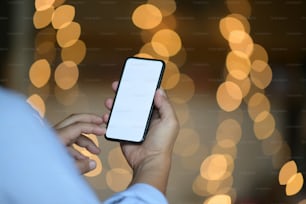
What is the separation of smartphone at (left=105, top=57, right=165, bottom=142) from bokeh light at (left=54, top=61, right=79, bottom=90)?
1.12 m

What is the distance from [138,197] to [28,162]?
11cm

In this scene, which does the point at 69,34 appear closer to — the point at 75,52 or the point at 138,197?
the point at 75,52

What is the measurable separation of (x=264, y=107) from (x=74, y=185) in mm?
1443

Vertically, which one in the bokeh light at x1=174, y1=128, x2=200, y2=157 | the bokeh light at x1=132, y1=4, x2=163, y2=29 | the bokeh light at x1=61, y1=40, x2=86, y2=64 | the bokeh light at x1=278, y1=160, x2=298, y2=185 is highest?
the bokeh light at x1=132, y1=4, x2=163, y2=29

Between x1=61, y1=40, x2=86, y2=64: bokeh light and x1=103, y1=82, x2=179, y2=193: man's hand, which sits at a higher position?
x1=103, y1=82, x2=179, y2=193: man's hand

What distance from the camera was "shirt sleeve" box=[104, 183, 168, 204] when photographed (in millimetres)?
505

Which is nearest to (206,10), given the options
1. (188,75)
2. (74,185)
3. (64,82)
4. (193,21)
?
(193,21)

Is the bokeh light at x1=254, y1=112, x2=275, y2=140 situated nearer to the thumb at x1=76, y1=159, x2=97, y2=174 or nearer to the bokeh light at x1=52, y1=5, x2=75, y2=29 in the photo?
the bokeh light at x1=52, y1=5, x2=75, y2=29

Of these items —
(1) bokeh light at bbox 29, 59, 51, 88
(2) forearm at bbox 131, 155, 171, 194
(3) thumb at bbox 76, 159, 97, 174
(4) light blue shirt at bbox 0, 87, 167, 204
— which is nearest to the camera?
(4) light blue shirt at bbox 0, 87, 167, 204

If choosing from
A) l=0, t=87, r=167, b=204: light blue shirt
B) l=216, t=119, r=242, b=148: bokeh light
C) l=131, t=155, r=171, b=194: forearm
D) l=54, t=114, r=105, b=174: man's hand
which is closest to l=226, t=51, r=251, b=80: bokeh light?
l=216, t=119, r=242, b=148: bokeh light

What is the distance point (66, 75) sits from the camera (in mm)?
1820

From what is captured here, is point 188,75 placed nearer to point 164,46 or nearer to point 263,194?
point 164,46

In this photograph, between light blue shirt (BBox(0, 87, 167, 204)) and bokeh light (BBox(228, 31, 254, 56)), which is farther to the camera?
bokeh light (BBox(228, 31, 254, 56))

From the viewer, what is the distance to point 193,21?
185cm
